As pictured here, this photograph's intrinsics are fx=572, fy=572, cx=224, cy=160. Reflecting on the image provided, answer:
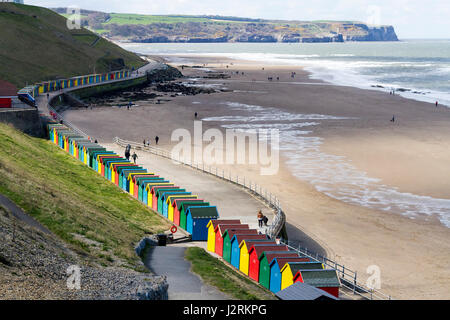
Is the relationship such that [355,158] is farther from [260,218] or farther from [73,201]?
[73,201]

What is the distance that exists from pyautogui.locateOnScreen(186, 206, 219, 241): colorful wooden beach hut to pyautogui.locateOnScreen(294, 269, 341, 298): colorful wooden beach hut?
314 inches

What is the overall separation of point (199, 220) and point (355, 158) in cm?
2451

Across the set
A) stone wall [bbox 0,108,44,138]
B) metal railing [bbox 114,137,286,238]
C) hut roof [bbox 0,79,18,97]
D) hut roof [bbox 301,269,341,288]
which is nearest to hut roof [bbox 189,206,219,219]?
metal railing [bbox 114,137,286,238]

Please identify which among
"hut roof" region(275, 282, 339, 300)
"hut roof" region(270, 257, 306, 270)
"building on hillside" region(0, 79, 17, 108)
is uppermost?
"building on hillside" region(0, 79, 17, 108)

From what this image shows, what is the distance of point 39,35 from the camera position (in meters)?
106

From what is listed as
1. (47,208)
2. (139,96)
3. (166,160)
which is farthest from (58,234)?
(139,96)

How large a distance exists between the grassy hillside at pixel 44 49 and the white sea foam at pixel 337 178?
40.6 meters

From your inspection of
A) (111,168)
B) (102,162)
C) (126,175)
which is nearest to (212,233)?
(126,175)

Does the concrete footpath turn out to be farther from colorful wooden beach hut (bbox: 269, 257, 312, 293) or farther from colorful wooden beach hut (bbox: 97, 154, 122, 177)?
colorful wooden beach hut (bbox: 269, 257, 312, 293)

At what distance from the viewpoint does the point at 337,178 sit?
41000mm

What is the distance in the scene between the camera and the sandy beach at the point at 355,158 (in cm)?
2698

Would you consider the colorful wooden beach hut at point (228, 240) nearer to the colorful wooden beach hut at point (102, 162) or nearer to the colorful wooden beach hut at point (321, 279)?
the colorful wooden beach hut at point (321, 279)

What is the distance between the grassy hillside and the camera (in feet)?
289

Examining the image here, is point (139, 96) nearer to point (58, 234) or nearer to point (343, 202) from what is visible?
point (343, 202)
